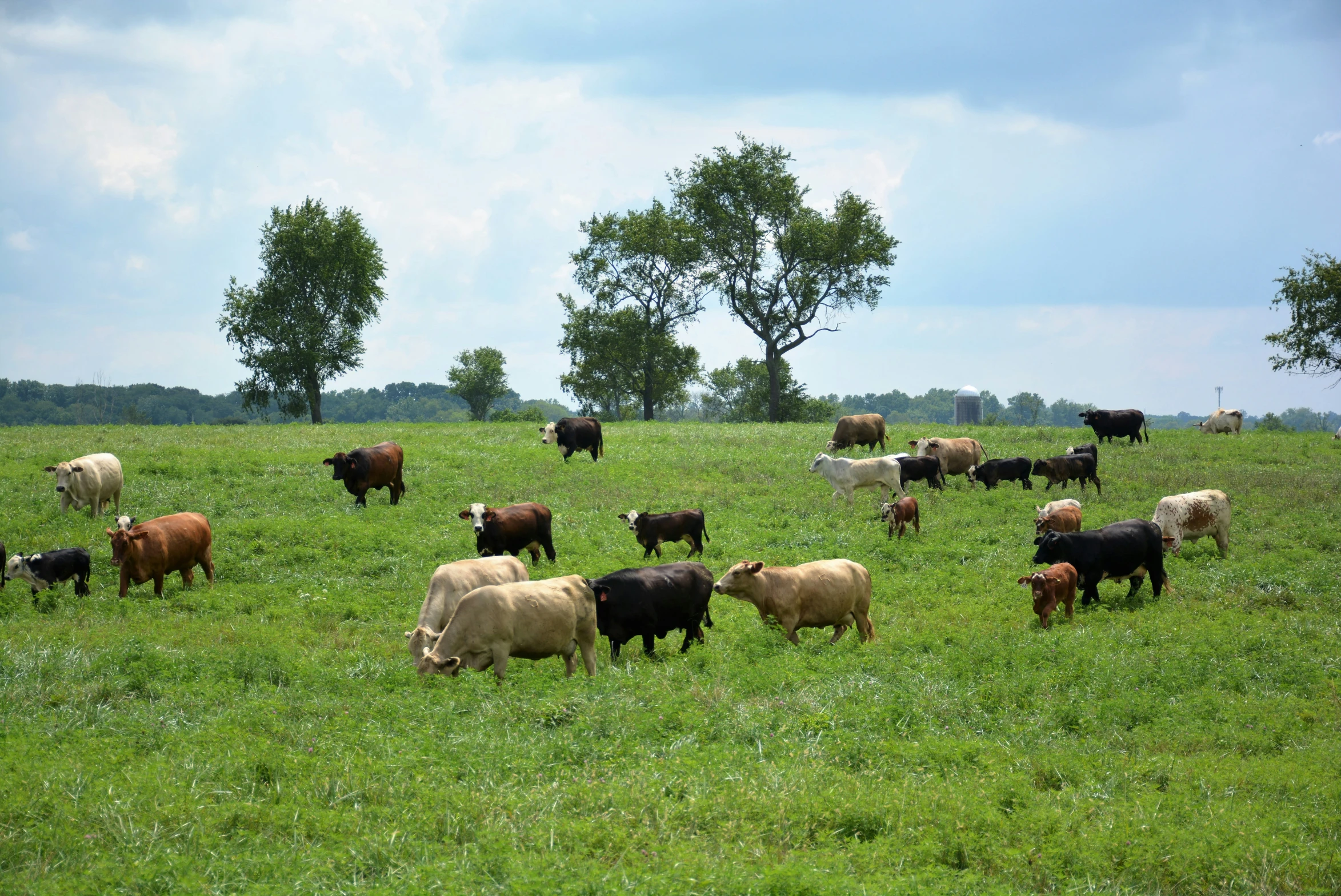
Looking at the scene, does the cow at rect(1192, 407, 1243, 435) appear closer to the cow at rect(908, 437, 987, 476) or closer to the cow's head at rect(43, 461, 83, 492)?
the cow at rect(908, 437, 987, 476)

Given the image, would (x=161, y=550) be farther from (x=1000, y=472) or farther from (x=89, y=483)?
(x=1000, y=472)

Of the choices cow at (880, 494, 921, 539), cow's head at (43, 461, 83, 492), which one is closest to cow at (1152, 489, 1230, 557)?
cow at (880, 494, 921, 539)

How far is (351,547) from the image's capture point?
19766 millimetres

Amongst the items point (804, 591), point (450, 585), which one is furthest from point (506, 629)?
point (804, 591)

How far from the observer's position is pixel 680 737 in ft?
32.6

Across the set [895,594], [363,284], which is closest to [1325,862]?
[895,594]

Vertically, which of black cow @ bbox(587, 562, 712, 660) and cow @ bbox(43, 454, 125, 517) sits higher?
cow @ bbox(43, 454, 125, 517)

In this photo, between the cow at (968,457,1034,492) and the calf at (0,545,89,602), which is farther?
the cow at (968,457,1034,492)

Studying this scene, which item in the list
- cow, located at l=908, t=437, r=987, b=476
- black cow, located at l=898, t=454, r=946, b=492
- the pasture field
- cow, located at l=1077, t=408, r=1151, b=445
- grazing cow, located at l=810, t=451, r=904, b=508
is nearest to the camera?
the pasture field

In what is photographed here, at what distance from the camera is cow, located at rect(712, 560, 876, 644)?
14648 millimetres

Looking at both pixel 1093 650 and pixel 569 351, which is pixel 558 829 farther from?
pixel 569 351

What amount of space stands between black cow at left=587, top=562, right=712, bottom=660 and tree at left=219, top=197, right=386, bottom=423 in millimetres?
54505

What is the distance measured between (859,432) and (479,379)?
245 feet

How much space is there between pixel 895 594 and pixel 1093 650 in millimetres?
4383
